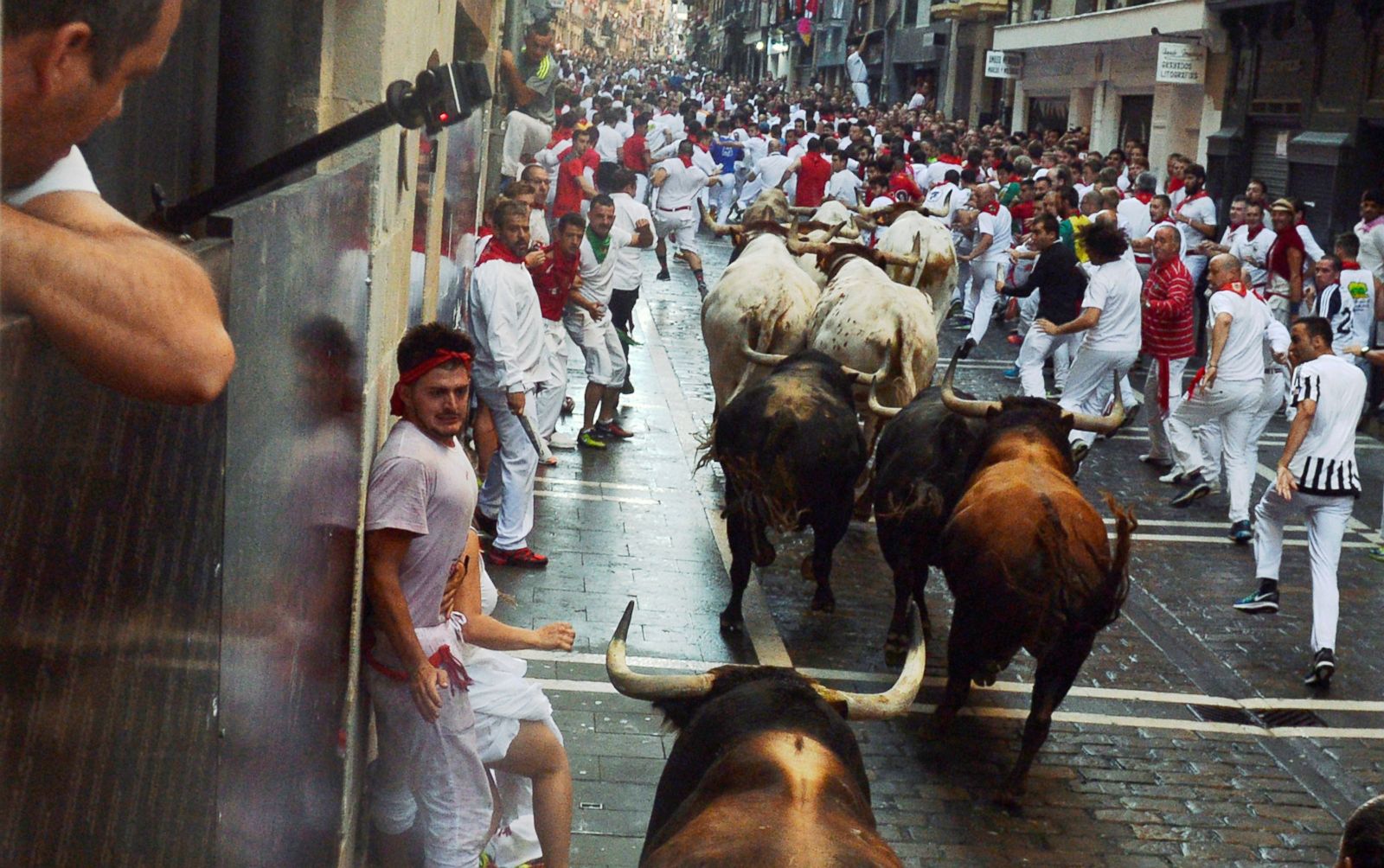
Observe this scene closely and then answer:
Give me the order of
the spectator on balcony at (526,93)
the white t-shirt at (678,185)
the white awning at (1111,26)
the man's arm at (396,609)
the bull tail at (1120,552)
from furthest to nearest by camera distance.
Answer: the white awning at (1111,26)
the white t-shirt at (678,185)
the spectator on balcony at (526,93)
the bull tail at (1120,552)
the man's arm at (396,609)

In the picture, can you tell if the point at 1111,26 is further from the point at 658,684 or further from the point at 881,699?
the point at 658,684

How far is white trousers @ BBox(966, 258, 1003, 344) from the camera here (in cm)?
1798

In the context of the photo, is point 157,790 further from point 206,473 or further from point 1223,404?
point 1223,404

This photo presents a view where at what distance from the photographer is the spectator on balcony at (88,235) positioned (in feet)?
5.16

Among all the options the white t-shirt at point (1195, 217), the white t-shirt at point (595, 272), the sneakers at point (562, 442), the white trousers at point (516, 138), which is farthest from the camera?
the white t-shirt at point (1195, 217)

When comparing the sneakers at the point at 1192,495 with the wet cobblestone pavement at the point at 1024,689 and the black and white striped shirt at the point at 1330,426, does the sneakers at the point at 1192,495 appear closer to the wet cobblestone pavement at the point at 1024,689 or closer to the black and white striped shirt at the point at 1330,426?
the wet cobblestone pavement at the point at 1024,689

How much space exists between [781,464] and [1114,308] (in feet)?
19.4

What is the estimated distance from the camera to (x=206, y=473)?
2281 millimetres

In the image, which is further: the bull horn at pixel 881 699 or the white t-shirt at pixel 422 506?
the white t-shirt at pixel 422 506

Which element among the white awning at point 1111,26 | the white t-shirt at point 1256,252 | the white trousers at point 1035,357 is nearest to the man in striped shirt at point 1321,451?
the white trousers at point 1035,357

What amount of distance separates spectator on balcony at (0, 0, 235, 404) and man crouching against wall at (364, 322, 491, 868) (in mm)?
2986

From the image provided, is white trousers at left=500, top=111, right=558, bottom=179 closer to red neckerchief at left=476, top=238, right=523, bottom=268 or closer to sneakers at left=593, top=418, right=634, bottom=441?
sneakers at left=593, top=418, right=634, bottom=441

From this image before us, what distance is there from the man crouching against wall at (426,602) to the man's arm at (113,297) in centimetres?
298

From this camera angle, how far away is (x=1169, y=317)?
13.3 m
